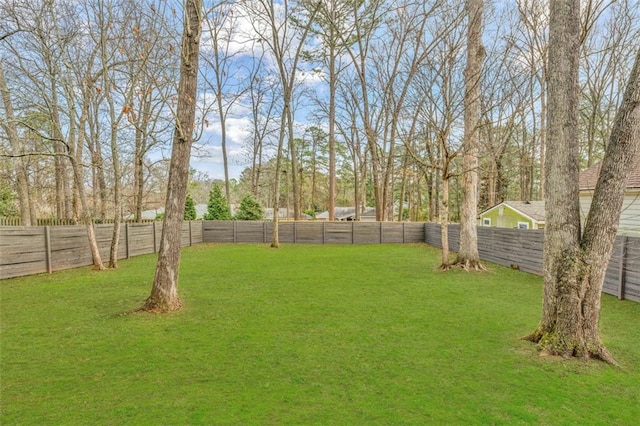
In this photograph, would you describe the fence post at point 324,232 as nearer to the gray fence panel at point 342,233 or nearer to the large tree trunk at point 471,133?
the gray fence panel at point 342,233

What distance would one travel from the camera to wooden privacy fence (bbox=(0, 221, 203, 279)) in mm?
6656

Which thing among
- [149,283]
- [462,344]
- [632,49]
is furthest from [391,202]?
[462,344]

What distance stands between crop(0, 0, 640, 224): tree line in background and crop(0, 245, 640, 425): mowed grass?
258 cm

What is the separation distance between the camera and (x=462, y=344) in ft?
11.6

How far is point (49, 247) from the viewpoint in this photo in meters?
7.40

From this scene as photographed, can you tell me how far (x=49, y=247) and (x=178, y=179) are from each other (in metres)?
4.93

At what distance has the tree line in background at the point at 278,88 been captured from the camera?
6629mm

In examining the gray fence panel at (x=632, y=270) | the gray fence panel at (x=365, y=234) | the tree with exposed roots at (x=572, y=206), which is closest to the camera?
the tree with exposed roots at (x=572, y=206)

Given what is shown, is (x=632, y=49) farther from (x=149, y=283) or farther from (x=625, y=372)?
(x=149, y=283)

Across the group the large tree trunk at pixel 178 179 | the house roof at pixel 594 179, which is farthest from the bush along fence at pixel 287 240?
the large tree trunk at pixel 178 179

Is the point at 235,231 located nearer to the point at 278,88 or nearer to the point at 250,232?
the point at 250,232

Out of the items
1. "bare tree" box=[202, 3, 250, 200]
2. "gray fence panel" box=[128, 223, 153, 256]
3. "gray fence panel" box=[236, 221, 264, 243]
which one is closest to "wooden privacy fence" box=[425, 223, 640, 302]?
"gray fence panel" box=[236, 221, 264, 243]

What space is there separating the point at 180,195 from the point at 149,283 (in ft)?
8.91

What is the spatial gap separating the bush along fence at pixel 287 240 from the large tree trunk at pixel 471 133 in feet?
3.76
